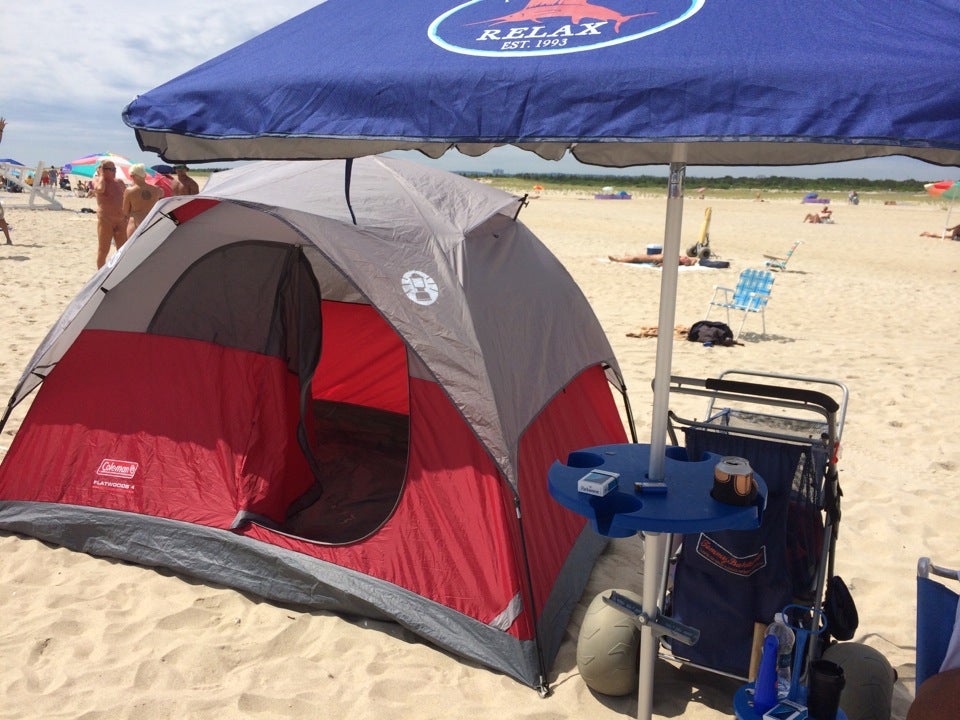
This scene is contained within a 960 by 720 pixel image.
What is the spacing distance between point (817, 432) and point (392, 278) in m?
1.86

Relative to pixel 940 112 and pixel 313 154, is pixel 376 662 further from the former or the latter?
pixel 940 112

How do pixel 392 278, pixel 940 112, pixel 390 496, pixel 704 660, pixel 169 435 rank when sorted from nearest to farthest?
pixel 940 112 < pixel 704 660 < pixel 392 278 < pixel 169 435 < pixel 390 496

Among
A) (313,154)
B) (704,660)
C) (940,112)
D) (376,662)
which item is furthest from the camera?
(376,662)

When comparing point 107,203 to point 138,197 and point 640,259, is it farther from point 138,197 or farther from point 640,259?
point 640,259

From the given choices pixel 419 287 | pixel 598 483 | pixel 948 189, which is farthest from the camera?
pixel 948 189

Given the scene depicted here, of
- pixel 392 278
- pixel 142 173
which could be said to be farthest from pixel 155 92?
pixel 142 173

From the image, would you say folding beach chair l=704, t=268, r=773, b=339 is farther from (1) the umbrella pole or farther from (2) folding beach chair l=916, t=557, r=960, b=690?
(1) the umbrella pole

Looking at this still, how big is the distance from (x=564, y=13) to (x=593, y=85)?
0.32 m

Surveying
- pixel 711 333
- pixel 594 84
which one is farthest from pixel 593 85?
pixel 711 333

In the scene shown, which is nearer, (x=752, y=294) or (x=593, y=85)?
(x=593, y=85)

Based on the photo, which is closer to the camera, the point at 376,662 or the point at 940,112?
the point at 940,112

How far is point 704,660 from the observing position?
2.99m

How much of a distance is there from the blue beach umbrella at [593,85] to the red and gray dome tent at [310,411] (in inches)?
42.0

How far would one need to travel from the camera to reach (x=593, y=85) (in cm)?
171
